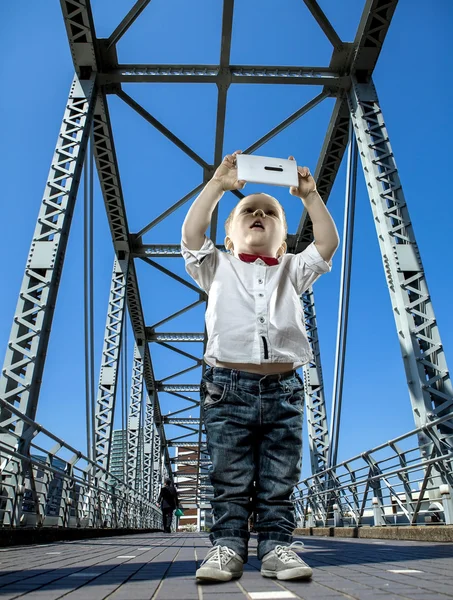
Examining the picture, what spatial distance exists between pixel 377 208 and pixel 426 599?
6.73 m

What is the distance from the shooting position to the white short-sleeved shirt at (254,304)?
2082 millimetres

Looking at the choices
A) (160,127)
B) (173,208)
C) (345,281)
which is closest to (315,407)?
(345,281)

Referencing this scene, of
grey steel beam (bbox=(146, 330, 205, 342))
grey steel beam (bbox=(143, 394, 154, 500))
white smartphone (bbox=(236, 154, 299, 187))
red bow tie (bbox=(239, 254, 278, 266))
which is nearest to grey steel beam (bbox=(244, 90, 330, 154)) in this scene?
red bow tie (bbox=(239, 254, 278, 266))

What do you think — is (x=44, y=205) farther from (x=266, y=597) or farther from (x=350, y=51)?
(x=266, y=597)

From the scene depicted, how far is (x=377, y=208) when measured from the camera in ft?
24.8

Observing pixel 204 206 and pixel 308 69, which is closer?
pixel 204 206

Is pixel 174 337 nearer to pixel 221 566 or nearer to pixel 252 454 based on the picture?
pixel 252 454

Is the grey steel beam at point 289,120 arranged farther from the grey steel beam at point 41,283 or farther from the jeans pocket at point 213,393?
the jeans pocket at point 213,393

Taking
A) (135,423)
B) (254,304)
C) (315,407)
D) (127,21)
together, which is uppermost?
(127,21)

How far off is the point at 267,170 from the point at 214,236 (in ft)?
40.5

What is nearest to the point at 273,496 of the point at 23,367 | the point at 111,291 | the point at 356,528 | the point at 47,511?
the point at 47,511

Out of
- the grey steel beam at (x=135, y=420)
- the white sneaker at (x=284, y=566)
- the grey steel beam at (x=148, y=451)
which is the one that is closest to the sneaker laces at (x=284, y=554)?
the white sneaker at (x=284, y=566)

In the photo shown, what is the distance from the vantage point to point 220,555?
74.4 inches

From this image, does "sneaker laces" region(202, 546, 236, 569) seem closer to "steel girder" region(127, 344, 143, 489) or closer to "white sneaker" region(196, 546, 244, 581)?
"white sneaker" region(196, 546, 244, 581)
